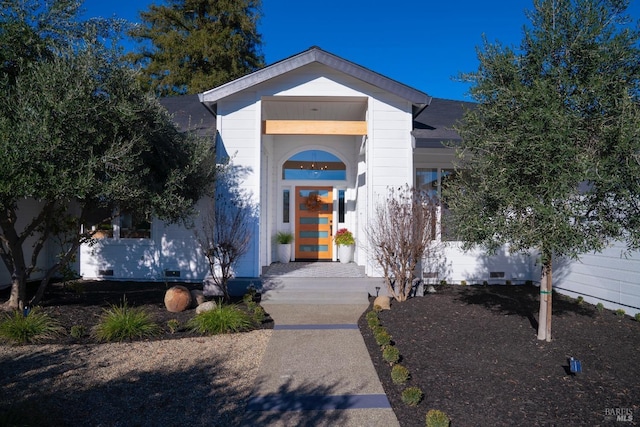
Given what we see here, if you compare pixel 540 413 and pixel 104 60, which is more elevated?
pixel 104 60

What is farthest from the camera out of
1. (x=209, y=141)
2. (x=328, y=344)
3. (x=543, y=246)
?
(x=209, y=141)

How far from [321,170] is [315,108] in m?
2.25

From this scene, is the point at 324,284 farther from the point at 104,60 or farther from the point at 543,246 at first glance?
the point at 104,60

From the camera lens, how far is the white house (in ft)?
29.2

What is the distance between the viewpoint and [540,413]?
3.85m

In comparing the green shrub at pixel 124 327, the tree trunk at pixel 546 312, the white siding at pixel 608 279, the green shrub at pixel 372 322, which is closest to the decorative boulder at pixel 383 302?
the green shrub at pixel 372 322

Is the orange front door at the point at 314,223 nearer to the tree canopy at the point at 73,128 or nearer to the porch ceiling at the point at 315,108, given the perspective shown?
the porch ceiling at the point at 315,108

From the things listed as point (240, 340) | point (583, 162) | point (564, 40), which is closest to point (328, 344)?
point (240, 340)

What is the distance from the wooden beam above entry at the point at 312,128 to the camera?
9.10 m

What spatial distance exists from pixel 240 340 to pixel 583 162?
4.83 m

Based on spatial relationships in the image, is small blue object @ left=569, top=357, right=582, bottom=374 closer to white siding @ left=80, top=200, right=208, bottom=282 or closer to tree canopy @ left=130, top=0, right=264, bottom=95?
white siding @ left=80, top=200, right=208, bottom=282

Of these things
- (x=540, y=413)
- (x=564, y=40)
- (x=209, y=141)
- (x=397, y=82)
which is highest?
(x=397, y=82)

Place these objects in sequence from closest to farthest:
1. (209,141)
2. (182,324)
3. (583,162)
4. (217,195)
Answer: (583,162)
(182,324)
(209,141)
(217,195)

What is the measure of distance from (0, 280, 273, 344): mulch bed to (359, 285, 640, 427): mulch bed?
259 cm
